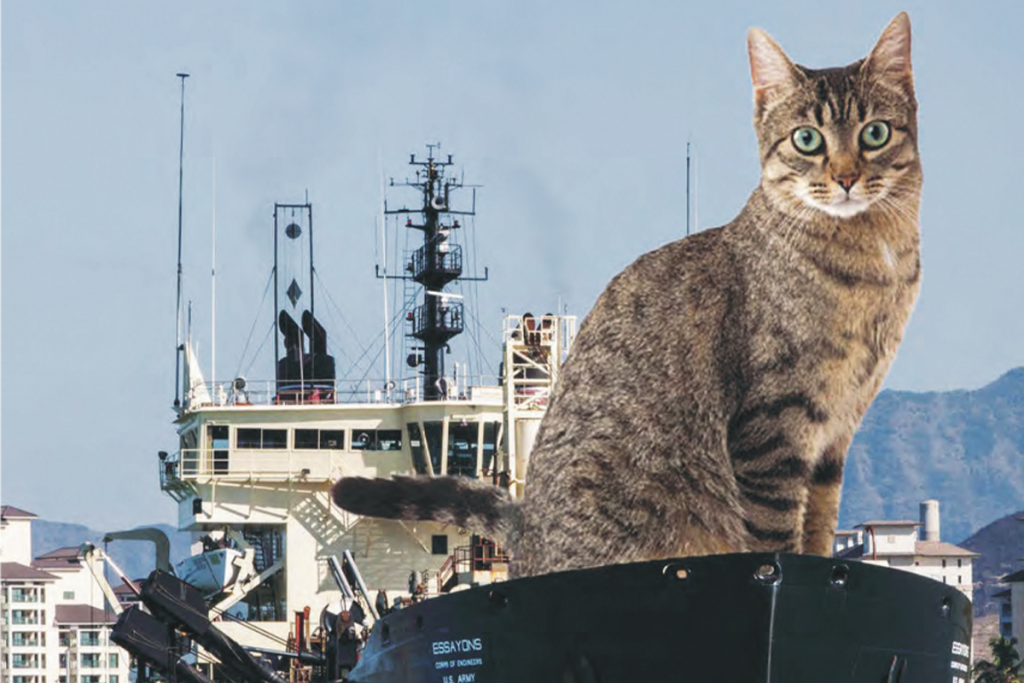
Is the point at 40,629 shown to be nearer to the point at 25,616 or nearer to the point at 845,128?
the point at 25,616

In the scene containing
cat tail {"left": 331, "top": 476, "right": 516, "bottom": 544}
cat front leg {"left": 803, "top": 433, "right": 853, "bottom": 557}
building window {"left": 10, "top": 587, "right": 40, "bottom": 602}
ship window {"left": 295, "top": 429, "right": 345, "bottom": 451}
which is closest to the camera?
cat front leg {"left": 803, "top": 433, "right": 853, "bottom": 557}

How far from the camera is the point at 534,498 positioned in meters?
14.5

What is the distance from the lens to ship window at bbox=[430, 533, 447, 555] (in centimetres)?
3077

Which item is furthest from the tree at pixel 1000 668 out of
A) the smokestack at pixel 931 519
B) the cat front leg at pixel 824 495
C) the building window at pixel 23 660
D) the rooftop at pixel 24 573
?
the rooftop at pixel 24 573

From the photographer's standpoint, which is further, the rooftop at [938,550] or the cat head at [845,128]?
the rooftop at [938,550]

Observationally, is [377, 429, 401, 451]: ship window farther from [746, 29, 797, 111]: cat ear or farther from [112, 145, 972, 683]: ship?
[746, 29, 797, 111]: cat ear

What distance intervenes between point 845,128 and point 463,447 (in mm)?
19650

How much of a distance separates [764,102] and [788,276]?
1.19 metres

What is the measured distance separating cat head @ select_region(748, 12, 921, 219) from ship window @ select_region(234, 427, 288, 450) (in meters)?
19.4

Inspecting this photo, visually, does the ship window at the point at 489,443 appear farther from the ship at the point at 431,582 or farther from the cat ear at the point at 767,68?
the cat ear at the point at 767,68

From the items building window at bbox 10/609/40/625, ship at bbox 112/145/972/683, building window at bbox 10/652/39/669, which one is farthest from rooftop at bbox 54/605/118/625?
ship at bbox 112/145/972/683

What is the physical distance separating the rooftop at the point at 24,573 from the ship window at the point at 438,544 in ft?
406

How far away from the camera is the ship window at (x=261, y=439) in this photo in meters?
32.3

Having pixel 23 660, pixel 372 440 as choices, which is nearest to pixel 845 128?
pixel 372 440
